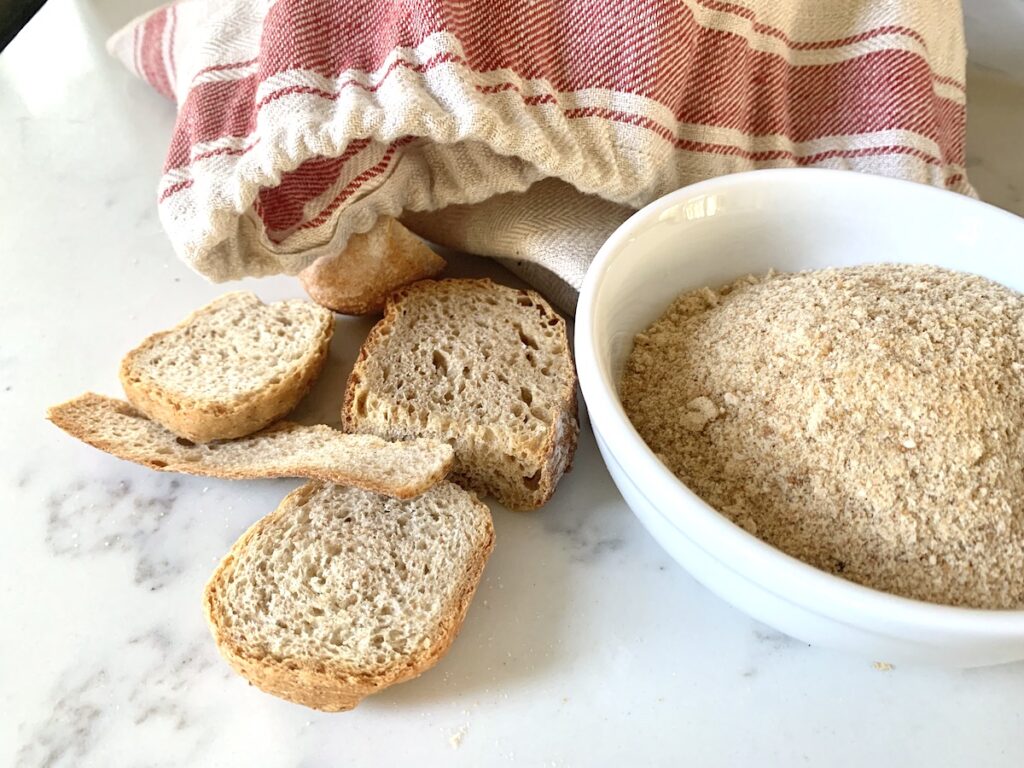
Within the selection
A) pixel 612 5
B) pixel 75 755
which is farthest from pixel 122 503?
pixel 612 5

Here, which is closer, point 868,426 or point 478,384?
point 868,426

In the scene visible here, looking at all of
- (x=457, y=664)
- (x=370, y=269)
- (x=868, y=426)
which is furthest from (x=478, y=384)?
(x=868, y=426)

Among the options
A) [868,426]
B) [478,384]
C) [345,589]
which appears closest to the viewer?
[868,426]

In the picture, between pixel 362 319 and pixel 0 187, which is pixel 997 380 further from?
pixel 0 187

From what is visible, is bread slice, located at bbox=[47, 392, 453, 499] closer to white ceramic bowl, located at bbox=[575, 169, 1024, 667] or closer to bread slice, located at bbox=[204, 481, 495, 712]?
bread slice, located at bbox=[204, 481, 495, 712]

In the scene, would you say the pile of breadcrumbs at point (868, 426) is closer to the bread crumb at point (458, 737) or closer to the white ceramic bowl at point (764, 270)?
the white ceramic bowl at point (764, 270)

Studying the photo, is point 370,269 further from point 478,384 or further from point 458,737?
point 458,737
